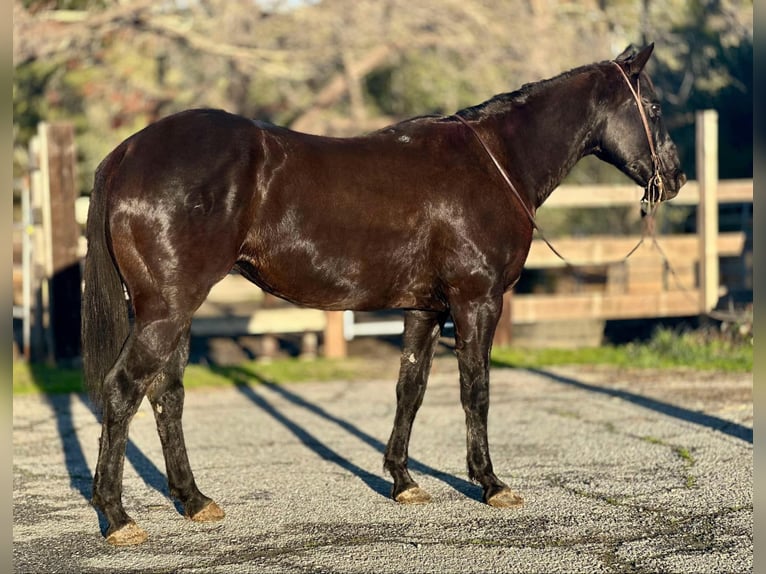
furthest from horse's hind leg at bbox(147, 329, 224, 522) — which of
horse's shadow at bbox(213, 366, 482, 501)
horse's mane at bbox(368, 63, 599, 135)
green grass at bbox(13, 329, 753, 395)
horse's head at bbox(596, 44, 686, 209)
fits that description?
green grass at bbox(13, 329, 753, 395)

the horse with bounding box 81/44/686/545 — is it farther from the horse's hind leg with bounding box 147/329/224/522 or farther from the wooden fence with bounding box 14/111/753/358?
the wooden fence with bounding box 14/111/753/358

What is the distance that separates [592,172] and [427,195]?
11.4 meters

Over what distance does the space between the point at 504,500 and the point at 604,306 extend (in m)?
5.93

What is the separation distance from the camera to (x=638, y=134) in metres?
5.18

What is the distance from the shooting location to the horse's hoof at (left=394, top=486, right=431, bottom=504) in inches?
191

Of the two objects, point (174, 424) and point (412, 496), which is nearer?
point (174, 424)

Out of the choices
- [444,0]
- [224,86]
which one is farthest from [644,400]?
[224,86]

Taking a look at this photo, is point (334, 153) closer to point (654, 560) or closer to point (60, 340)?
point (654, 560)

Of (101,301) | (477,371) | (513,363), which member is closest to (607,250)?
(513,363)

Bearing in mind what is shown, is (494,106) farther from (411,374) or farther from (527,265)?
(527,265)

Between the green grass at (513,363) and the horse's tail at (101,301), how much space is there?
4.24 meters

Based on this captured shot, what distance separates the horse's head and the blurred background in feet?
25.7

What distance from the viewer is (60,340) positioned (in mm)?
9273

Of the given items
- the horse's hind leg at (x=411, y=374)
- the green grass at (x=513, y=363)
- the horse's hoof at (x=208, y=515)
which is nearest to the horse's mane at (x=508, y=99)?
the horse's hind leg at (x=411, y=374)
